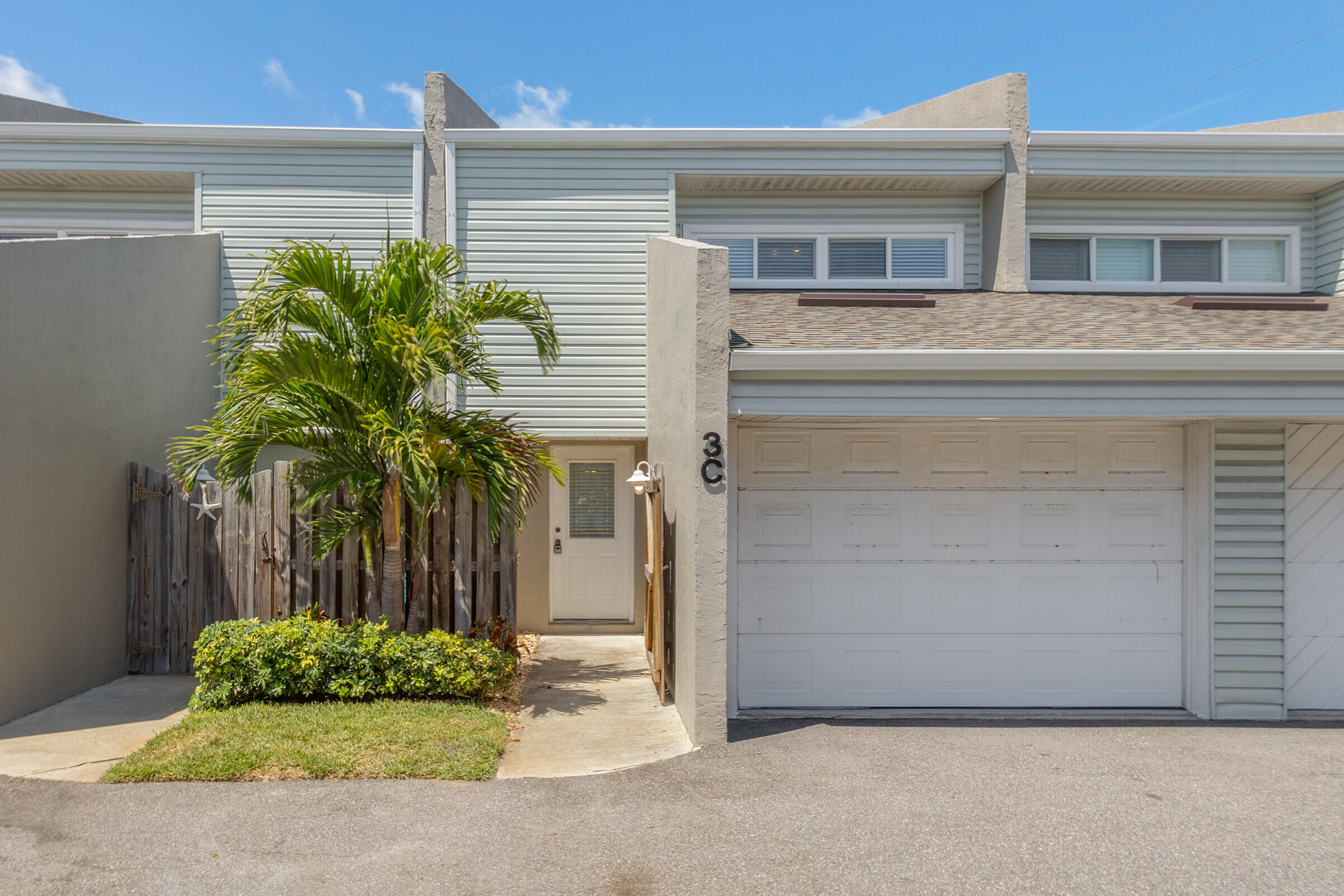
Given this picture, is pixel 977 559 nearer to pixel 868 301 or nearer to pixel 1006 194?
pixel 868 301

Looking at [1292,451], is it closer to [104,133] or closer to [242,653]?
[242,653]

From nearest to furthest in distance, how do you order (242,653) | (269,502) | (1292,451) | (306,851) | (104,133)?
(306,851)
(242,653)
(1292,451)
(269,502)
(104,133)

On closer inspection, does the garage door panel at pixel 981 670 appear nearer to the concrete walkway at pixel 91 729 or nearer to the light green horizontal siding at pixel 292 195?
the concrete walkway at pixel 91 729

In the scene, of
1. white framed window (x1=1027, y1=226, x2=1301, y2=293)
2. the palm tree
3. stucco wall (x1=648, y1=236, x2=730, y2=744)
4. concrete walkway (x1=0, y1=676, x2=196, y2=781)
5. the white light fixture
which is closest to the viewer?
concrete walkway (x1=0, y1=676, x2=196, y2=781)

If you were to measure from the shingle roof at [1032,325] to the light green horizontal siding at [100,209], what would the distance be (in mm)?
6517

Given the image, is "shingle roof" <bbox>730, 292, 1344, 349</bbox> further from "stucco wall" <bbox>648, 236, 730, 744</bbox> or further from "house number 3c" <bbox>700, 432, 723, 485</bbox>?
"house number 3c" <bbox>700, 432, 723, 485</bbox>

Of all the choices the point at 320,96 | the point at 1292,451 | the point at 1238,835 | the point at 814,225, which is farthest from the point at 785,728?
the point at 320,96

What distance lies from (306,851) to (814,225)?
25.8ft

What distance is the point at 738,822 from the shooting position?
4.77m

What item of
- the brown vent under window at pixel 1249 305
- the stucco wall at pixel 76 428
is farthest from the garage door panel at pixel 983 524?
the stucco wall at pixel 76 428

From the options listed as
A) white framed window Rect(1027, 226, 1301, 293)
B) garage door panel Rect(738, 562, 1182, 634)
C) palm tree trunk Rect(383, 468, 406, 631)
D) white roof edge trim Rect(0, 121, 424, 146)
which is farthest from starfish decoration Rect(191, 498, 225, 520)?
white framed window Rect(1027, 226, 1301, 293)

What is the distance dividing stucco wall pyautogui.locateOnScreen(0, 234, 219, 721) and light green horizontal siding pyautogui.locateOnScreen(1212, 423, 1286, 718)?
920 cm

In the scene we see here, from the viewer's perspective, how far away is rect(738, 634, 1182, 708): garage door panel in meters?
6.96

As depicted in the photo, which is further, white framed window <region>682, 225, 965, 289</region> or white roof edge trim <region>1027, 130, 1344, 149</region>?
white framed window <region>682, 225, 965, 289</region>
